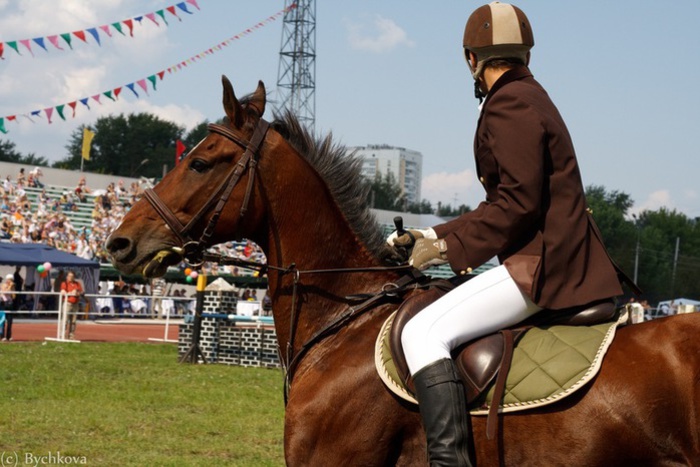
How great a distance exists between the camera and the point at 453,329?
361 centimetres

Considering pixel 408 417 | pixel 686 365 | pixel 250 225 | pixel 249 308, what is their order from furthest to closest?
pixel 249 308, pixel 250 225, pixel 408 417, pixel 686 365

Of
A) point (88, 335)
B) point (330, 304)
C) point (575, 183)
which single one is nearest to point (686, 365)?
point (575, 183)

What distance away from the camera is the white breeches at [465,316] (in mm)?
3602

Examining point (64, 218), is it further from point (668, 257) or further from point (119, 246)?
point (668, 257)

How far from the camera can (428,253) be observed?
12.7ft

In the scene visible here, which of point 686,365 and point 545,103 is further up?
point 545,103

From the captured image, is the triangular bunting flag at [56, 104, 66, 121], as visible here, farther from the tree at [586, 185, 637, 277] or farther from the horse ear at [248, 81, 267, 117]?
the tree at [586, 185, 637, 277]

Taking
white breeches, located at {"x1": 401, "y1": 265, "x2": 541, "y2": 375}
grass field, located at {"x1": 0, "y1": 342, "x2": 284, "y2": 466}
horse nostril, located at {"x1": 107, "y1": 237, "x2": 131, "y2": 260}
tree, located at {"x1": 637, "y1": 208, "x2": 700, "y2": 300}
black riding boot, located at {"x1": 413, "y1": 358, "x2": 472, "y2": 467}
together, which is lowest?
grass field, located at {"x1": 0, "y1": 342, "x2": 284, "y2": 466}

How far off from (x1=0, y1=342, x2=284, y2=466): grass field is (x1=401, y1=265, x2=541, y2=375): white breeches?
4.47 meters

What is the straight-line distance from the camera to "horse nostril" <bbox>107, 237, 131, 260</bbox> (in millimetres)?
3982

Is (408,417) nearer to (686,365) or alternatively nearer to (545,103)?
(686,365)

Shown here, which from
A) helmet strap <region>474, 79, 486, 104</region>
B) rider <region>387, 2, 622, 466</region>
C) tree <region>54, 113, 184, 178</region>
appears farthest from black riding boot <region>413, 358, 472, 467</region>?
tree <region>54, 113, 184, 178</region>

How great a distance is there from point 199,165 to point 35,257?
22593mm

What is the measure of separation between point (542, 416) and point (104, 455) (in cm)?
529
